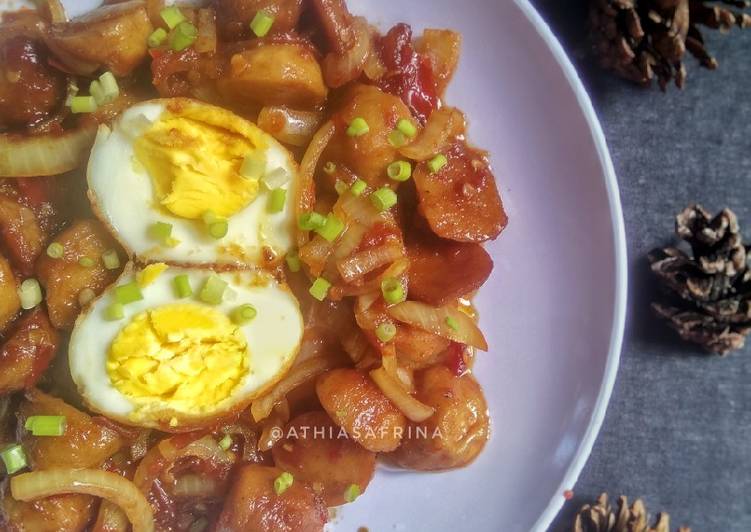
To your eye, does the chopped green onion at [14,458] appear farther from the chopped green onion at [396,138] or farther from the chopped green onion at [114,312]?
the chopped green onion at [396,138]

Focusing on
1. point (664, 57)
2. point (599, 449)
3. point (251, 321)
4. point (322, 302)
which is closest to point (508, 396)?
point (599, 449)

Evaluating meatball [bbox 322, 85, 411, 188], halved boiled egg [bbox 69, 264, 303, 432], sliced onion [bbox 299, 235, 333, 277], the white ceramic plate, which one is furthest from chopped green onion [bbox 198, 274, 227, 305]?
the white ceramic plate

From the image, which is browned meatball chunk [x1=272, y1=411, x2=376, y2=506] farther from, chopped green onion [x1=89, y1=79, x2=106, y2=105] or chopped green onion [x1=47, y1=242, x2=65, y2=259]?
chopped green onion [x1=89, y1=79, x2=106, y2=105]

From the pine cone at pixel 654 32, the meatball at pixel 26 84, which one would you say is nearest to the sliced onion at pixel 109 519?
the meatball at pixel 26 84

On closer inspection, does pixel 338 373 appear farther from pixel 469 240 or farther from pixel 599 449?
pixel 599 449

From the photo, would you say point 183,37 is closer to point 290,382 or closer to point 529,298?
point 290,382
